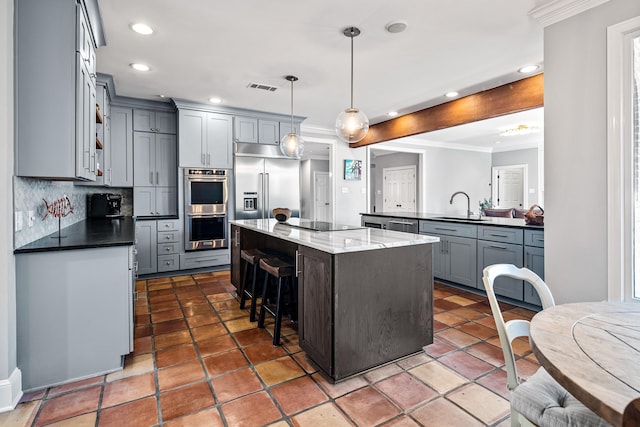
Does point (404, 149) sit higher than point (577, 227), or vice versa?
point (404, 149)

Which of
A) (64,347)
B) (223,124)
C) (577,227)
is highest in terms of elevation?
(223,124)

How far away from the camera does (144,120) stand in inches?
185

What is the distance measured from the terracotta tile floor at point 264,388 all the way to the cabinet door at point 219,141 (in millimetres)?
2713

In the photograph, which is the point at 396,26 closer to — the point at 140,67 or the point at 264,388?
the point at 140,67

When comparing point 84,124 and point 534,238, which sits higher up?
point 84,124

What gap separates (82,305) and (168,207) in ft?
10.1

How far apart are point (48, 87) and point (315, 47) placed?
2.05m

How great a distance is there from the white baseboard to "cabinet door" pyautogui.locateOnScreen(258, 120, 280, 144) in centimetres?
407

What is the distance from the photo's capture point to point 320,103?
484cm

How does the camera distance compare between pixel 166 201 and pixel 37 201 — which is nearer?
pixel 37 201

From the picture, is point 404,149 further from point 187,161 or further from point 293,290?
point 293,290

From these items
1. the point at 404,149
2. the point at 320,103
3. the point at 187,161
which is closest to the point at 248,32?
the point at 320,103

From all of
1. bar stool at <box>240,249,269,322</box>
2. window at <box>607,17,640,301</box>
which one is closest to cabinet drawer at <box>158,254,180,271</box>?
bar stool at <box>240,249,269,322</box>

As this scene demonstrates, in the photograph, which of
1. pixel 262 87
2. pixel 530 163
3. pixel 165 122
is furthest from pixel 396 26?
pixel 530 163
